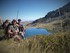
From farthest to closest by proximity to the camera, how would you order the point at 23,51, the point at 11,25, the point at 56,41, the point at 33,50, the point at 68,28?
the point at 11,25 < the point at 56,41 < the point at 68,28 < the point at 33,50 < the point at 23,51

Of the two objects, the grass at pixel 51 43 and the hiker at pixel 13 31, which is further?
the hiker at pixel 13 31

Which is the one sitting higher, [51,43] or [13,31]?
[13,31]

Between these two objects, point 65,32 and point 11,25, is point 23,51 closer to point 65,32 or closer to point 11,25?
point 65,32

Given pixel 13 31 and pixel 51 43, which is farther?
pixel 13 31

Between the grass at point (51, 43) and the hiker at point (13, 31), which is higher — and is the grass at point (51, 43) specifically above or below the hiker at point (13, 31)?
below

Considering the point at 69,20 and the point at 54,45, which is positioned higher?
the point at 69,20

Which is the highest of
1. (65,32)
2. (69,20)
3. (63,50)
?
(69,20)

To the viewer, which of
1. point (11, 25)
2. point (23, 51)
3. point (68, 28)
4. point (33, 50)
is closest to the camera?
point (23, 51)

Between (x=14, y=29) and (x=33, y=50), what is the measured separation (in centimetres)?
365

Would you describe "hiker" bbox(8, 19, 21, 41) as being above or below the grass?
above

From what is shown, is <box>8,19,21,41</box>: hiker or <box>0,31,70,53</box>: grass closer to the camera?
<box>0,31,70,53</box>: grass

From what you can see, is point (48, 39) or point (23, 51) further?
point (48, 39)

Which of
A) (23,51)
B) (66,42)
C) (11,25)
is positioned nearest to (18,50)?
(23,51)

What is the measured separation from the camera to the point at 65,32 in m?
6.20
